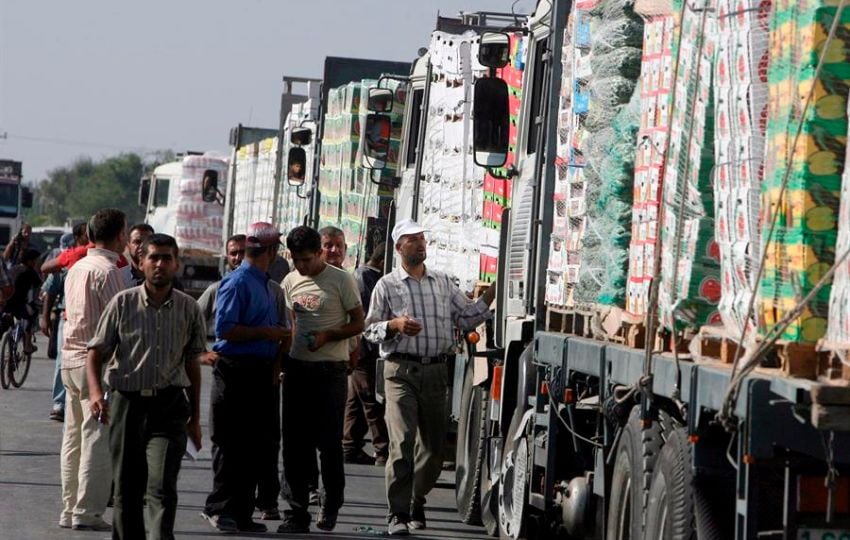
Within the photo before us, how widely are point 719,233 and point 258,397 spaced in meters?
5.55

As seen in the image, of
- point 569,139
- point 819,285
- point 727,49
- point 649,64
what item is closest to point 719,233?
point 727,49

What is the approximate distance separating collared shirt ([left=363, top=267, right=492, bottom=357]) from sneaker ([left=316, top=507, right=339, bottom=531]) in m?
1.07

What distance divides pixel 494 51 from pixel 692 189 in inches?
228

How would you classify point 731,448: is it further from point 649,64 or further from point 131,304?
point 131,304

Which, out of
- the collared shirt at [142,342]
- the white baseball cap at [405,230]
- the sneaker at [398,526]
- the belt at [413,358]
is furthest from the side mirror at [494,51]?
the collared shirt at [142,342]

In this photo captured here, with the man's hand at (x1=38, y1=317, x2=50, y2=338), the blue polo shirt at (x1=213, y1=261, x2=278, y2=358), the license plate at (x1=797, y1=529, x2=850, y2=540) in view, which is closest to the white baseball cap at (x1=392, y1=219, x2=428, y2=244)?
the blue polo shirt at (x1=213, y1=261, x2=278, y2=358)

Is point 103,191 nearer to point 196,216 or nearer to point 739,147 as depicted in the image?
point 196,216

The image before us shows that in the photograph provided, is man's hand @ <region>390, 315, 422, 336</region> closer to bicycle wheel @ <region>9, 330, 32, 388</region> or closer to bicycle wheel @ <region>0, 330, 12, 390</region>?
bicycle wheel @ <region>0, 330, 12, 390</region>

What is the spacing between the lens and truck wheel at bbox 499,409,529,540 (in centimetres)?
1073

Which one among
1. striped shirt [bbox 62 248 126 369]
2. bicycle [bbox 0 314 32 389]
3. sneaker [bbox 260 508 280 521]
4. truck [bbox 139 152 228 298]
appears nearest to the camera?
striped shirt [bbox 62 248 126 369]

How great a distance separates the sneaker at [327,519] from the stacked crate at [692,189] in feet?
16.0

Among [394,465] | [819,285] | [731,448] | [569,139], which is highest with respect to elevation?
[569,139]

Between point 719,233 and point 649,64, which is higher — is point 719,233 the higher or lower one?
the lower one

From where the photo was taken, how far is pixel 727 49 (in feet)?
22.1
